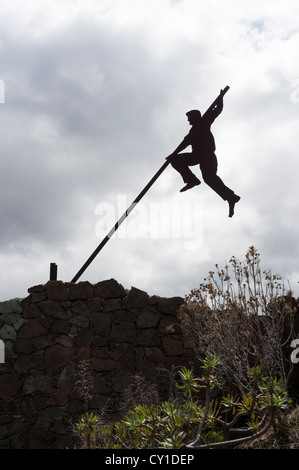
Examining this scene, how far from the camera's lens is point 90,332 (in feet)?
24.4

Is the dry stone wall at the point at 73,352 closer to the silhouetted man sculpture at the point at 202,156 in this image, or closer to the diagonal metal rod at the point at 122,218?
the diagonal metal rod at the point at 122,218

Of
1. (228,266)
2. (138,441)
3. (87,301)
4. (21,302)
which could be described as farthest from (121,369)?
(138,441)

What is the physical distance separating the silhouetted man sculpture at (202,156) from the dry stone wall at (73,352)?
1635 millimetres

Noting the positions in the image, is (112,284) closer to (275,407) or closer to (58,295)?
(58,295)

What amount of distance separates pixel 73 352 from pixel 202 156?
3.24m

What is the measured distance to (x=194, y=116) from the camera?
274 inches

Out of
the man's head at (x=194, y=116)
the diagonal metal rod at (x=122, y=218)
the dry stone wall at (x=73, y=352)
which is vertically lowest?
the dry stone wall at (x=73, y=352)

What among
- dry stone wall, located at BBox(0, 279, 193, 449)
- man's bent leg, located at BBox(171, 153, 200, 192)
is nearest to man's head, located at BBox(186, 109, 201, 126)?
man's bent leg, located at BBox(171, 153, 200, 192)

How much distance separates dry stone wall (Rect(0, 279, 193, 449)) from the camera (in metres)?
7.13

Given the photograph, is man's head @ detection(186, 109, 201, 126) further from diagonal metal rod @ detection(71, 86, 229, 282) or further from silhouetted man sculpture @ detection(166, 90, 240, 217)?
diagonal metal rod @ detection(71, 86, 229, 282)

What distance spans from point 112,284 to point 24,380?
1836 millimetres

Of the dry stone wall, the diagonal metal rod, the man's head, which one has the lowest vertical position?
the dry stone wall

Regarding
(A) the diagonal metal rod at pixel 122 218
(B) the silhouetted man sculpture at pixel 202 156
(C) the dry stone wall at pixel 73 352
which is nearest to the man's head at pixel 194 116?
(B) the silhouetted man sculpture at pixel 202 156

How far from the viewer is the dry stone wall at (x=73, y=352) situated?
23.4 feet
